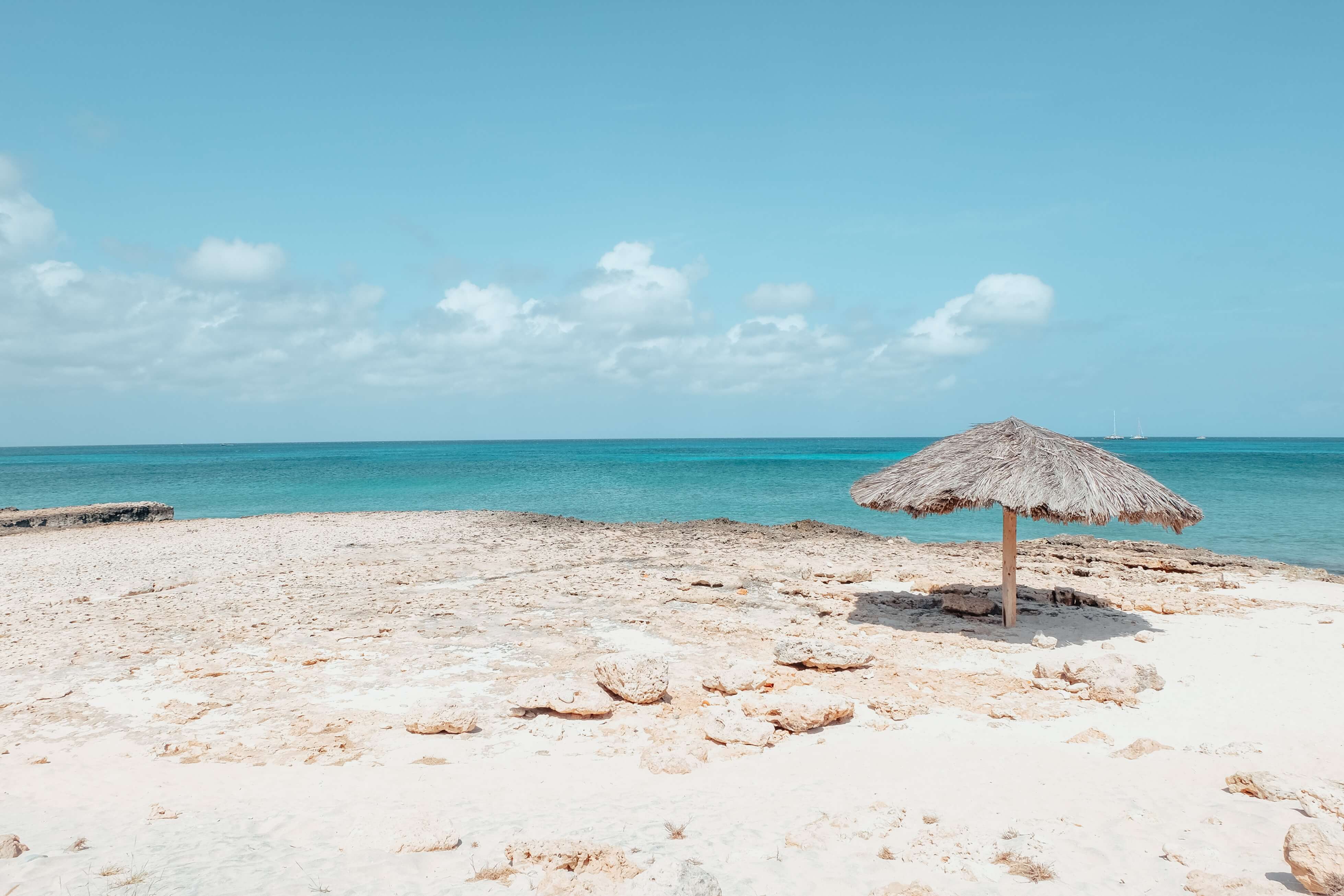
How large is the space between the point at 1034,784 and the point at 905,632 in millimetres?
3872

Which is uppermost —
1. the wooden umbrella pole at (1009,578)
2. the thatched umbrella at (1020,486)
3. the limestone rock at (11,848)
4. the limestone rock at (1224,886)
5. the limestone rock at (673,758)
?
the thatched umbrella at (1020,486)

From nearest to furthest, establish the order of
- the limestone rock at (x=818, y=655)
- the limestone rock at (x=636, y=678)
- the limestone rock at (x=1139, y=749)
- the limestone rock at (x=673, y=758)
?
the limestone rock at (x=673, y=758)
the limestone rock at (x=1139, y=749)
the limestone rock at (x=636, y=678)
the limestone rock at (x=818, y=655)

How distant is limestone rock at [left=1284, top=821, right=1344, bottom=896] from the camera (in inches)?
137

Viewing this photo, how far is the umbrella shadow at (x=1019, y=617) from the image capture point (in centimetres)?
872

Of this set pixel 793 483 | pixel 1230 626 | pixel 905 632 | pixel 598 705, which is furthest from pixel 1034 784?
pixel 793 483

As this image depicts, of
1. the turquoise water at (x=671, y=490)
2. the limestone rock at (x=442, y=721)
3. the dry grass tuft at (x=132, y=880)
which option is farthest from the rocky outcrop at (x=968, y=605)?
the turquoise water at (x=671, y=490)

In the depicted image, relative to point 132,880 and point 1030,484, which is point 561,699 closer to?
point 132,880

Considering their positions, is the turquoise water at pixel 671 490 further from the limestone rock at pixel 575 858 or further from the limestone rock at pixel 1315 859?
the limestone rock at pixel 575 858

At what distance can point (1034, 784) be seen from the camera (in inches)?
195

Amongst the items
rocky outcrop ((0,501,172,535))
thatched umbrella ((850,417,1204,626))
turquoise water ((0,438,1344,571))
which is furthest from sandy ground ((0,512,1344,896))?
rocky outcrop ((0,501,172,535))

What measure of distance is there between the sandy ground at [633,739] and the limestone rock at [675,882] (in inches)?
5.5

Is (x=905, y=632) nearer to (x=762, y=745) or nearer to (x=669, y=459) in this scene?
(x=762, y=745)

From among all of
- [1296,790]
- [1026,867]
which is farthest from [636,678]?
[1296,790]

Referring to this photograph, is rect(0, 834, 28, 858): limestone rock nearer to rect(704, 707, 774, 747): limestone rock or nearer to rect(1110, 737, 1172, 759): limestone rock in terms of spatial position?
rect(704, 707, 774, 747): limestone rock
